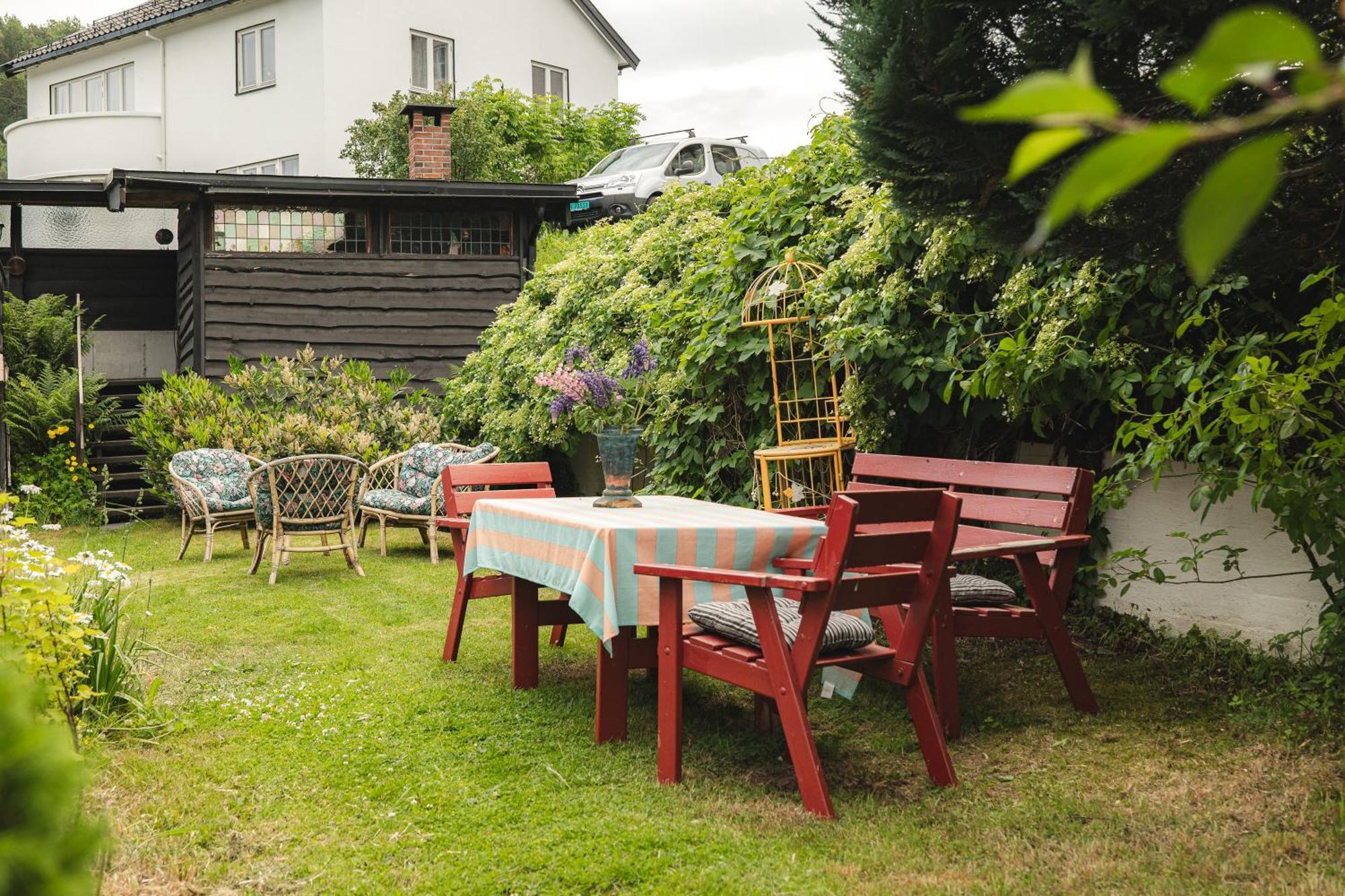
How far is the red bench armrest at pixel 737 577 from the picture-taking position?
10.9 feet

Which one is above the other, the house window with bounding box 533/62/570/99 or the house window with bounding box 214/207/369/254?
the house window with bounding box 533/62/570/99

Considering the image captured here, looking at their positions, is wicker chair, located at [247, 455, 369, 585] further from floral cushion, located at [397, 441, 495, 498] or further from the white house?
the white house

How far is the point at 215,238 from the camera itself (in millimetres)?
13555

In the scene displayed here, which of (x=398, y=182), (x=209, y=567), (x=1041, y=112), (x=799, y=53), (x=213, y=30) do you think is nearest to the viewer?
(x=1041, y=112)

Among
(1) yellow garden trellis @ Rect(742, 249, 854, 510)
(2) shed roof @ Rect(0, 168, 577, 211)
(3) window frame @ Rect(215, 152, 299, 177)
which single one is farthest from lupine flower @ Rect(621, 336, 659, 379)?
(3) window frame @ Rect(215, 152, 299, 177)

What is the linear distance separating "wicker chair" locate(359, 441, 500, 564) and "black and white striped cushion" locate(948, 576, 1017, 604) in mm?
5199

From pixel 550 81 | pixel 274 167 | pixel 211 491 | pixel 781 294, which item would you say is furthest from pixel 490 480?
pixel 550 81

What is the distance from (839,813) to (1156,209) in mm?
1995

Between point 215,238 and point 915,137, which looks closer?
point 915,137

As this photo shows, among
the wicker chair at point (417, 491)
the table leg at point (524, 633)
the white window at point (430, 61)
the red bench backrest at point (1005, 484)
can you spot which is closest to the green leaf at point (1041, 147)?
the red bench backrest at point (1005, 484)

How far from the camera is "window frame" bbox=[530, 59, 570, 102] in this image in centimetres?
2408

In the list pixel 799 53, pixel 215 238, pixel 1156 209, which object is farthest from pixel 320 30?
pixel 1156 209

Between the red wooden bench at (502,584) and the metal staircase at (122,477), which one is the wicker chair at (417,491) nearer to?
the red wooden bench at (502,584)

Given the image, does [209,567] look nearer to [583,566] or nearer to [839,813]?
[583,566]
